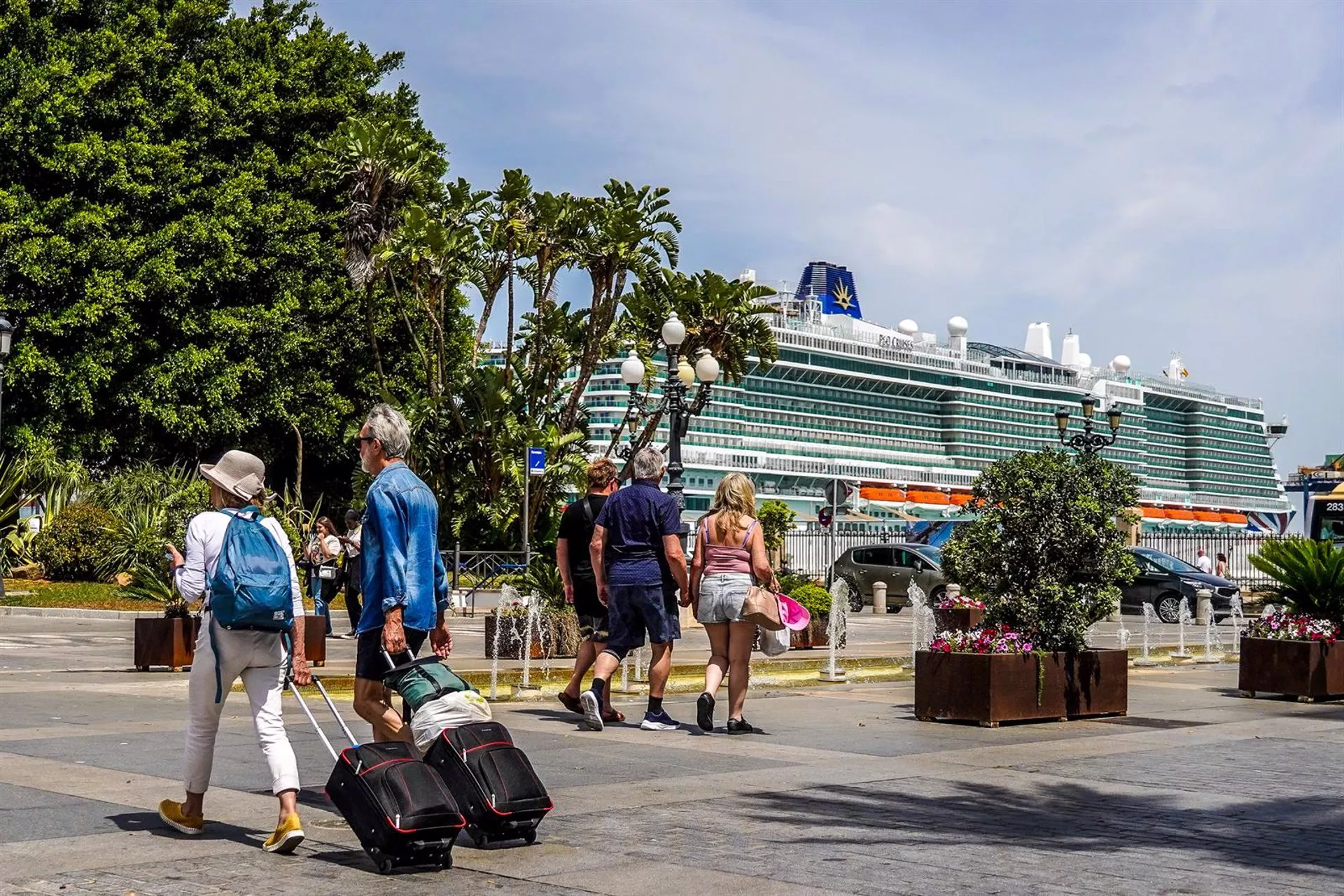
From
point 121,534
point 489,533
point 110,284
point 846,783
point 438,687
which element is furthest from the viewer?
point 489,533

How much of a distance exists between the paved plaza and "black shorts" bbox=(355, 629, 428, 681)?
0.61 m

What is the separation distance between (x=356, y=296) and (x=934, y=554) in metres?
14.5

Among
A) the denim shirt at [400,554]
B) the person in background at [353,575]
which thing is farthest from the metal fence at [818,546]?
the denim shirt at [400,554]

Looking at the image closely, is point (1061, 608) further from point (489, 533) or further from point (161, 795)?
point (489, 533)

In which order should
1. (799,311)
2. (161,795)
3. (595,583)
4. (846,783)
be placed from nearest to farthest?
(161,795) < (846,783) < (595,583) < (799,311)

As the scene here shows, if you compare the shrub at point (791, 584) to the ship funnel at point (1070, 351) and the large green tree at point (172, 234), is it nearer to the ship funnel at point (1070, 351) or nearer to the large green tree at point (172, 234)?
the large green tree at point (172, 234)

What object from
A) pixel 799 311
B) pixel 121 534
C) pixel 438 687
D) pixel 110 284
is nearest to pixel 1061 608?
pixel 438 687

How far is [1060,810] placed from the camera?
263 inches

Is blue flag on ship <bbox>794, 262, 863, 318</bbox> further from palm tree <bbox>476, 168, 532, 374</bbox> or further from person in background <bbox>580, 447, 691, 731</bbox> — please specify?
person in background <bbox>580, 447, 691, 731</bbox>

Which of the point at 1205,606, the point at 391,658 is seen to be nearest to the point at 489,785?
the point at 391,658

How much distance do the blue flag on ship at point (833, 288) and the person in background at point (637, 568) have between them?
95585 millimetres

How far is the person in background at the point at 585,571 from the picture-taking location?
32.1ft

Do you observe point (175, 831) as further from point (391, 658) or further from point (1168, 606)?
point (1168, 606)

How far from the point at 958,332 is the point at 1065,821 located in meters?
105
